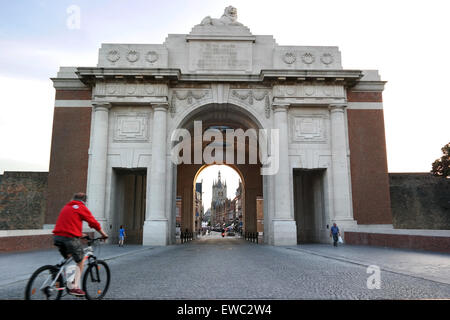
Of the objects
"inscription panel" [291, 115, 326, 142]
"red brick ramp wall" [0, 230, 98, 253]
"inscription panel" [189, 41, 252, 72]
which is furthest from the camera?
"inscription panel" [189, 41, 252, 72]

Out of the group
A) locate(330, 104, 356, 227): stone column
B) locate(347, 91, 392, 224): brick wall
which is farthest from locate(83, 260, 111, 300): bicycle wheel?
locate(347, 91, 392, 224): brick wall

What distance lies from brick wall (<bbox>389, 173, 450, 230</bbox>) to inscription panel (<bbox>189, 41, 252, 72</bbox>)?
17368 mm

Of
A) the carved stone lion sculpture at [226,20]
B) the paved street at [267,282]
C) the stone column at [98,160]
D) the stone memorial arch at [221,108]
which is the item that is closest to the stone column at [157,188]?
the stone memorial arch at [221,108]

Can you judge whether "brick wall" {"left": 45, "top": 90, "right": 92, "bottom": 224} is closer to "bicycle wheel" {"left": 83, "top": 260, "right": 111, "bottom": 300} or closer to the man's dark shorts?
"bicycle wheel" {"left": 83, "top": 260, "right": 111, "bottom": 300}

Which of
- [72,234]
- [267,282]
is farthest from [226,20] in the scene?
[72,234]

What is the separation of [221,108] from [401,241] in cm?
1417

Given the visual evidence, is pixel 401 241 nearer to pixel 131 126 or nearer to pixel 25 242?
pixel 25 242

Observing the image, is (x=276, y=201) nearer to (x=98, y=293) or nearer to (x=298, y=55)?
(x=298, y=55)

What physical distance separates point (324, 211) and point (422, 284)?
17.7 meters

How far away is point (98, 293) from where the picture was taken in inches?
227

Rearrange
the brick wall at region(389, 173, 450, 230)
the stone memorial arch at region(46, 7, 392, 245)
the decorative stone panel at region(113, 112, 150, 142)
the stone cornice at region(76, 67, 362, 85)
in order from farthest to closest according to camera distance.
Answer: the brick wall at region(389, 173, 450, 230)
the decorative stone panel at region(113, 112, 150, 142)
the stone memorial arch at region(46, 7, 392, 245)
the stone cornice at region(76, 67, 362, 85)

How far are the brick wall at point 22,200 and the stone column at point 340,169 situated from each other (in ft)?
75.7

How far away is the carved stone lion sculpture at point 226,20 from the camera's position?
987 inches

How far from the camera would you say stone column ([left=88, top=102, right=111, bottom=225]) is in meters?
22.4
